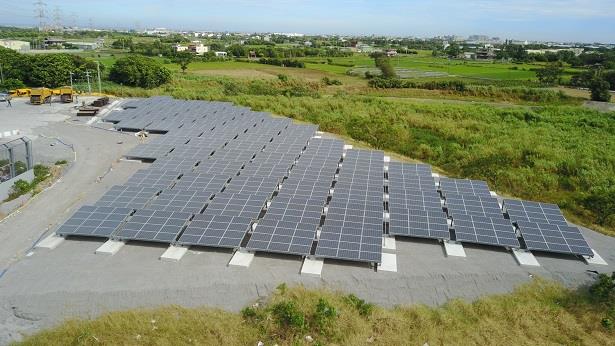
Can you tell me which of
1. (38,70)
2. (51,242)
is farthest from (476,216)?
(38,70)

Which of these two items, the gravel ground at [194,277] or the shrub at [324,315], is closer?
the shrub at [324,315]

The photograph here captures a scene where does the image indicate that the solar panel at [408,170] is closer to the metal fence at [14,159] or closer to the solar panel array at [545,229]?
the solar panel array at [545,229]

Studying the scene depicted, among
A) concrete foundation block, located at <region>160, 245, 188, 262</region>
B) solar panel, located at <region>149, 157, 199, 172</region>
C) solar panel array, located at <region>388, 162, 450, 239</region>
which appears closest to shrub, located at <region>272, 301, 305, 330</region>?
concrete foundation block, located at <region>160, 245, 188, 262</region>

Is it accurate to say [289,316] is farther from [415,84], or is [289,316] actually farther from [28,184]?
[415,84]

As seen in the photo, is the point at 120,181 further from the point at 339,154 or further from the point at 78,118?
the point at 78,118

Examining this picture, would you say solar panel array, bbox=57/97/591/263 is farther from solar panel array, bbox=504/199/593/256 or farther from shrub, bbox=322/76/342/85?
shrub, bbox=322/76/342/85

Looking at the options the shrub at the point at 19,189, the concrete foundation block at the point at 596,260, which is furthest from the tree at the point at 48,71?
the concrete foundation block at the point at 596,260
